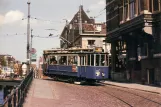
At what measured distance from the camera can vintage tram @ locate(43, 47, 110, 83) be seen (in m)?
30.5

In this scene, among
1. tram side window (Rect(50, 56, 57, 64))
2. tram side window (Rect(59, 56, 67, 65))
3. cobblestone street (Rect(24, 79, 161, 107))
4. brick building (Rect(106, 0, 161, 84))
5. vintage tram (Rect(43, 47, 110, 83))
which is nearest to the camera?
cobblestone street (Rect(24, 79, 161, 107))

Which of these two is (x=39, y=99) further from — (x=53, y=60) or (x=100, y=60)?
(x=53, y=60)

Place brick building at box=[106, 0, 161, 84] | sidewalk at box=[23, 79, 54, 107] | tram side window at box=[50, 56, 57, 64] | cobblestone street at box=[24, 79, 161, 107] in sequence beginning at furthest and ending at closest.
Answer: tram side window at box=[50, 56, 57, 64], brick building at box=[106, 0, 161, 84], cobblestone street at box=[24, 79, 161, 107], sidewalk at box=[23, 79, 54, 107]

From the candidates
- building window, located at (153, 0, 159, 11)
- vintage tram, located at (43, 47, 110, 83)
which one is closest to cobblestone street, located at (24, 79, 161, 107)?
vintage tram, located at (43, 47, 110, 83)

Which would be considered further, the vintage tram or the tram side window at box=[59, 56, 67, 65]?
the tram side window at box=[59, 56, 67, 65]

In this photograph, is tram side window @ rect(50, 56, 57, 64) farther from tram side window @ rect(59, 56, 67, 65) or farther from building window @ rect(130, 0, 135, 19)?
building window @ rect(130, 0, 135, 19)

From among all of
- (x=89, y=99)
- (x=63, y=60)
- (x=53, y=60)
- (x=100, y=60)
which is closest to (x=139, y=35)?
(x=100, y=60)

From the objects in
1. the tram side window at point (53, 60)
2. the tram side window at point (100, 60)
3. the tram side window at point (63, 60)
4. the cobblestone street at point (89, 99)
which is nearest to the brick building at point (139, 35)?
the tram side window at point (100, 60)

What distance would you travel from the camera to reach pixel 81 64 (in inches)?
1248

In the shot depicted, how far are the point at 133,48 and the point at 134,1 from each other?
511 centimetres

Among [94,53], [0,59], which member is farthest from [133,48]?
[0,59]

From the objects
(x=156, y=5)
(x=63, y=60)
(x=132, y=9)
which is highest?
(x=132, y=9)

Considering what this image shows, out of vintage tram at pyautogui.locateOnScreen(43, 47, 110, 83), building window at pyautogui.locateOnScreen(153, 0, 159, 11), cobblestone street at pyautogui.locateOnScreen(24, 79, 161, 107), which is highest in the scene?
building window at pyautogui.locateOnScreen(153, 0, 159, 11)

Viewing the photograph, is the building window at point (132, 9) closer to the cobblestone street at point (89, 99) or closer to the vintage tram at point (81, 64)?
the vintage tram at point (81, 64)
